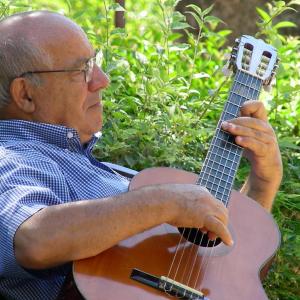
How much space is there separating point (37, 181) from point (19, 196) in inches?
5.3

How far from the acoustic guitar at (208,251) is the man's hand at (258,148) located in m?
0.05

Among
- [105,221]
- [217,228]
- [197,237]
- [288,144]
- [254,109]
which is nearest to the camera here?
[105,221]

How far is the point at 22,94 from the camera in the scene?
238 cm

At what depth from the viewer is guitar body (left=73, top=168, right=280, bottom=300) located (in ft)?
6.10

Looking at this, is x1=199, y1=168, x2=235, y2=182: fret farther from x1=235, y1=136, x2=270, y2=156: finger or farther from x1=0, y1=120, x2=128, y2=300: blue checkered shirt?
x1=0, y1=120, x2=128, y2=300: blue checkered shirt

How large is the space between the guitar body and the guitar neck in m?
0.11

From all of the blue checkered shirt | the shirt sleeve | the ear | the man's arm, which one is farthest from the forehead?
the man's arm

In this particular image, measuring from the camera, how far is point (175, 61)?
3.69m

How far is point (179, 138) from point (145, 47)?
839mm

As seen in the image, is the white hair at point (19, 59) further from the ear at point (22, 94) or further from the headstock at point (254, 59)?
the headstock at point (254, 59)

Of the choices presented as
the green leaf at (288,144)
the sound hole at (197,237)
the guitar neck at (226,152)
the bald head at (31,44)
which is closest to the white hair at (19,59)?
the bald head at (31,44)

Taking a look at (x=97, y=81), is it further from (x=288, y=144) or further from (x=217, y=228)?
(x=288, y=144)

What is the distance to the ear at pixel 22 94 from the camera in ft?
7.76

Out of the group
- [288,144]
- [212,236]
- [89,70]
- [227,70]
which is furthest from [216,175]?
[288,144]
